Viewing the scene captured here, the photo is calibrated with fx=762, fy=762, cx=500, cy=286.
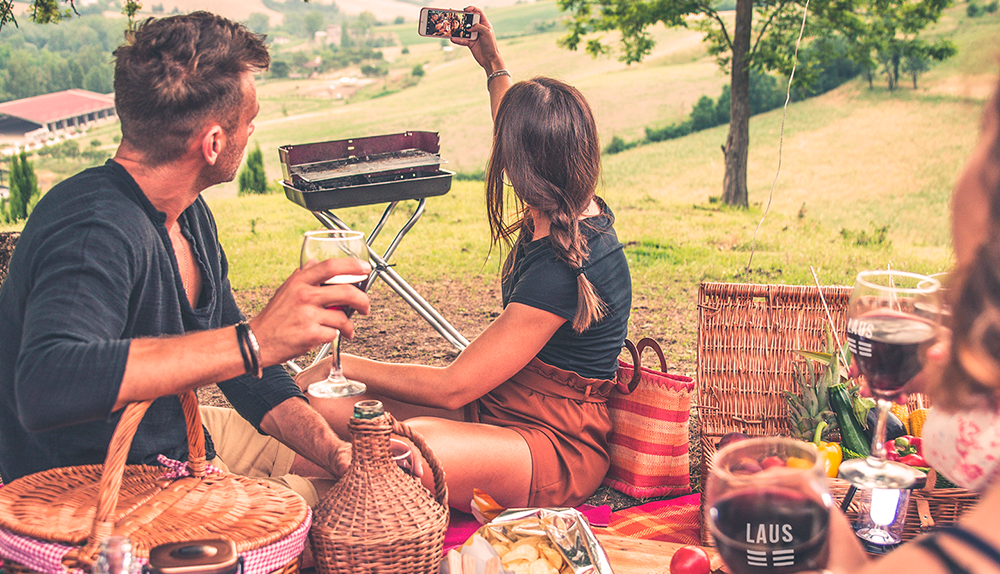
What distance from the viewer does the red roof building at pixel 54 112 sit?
10.9 meters

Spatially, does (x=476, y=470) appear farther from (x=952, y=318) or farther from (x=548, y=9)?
(x=548, y=9)

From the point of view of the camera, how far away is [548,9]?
18.4m

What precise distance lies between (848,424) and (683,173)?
10.1m

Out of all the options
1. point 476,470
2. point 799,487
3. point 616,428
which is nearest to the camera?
point 799,487

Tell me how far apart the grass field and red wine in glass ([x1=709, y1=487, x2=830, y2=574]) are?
1.56ft

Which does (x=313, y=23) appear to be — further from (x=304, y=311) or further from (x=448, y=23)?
(x=304, y=311)

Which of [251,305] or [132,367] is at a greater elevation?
[132,367]

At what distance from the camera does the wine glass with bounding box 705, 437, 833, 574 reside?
0.93 m

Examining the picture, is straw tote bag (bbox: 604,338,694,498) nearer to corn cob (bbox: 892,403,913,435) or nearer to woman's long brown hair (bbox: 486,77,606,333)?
woman's long brown hair (bbox: 486,77,606,333)

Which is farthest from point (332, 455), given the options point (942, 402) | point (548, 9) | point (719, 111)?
point (548, 9)

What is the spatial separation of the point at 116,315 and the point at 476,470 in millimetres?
1174

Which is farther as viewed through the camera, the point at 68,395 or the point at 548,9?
the point at 548,9

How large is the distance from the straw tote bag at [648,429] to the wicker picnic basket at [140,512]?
1.44 m

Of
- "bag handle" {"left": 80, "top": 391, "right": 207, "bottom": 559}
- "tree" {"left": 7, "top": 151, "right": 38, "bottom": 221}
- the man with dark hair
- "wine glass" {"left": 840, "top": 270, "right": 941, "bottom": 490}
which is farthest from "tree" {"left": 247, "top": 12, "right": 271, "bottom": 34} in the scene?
"wine glass" {"left": 840, "top": 270, "right": 941, "bottom": 490}
